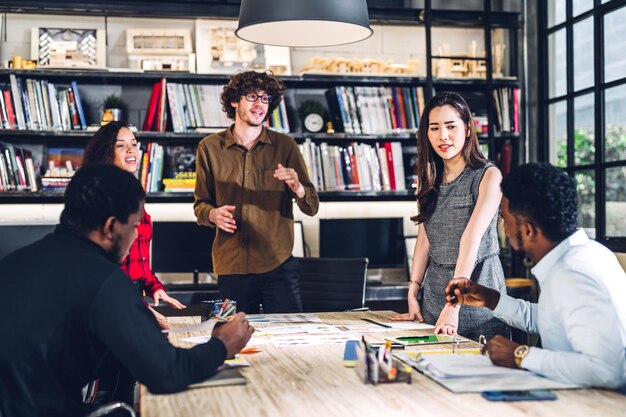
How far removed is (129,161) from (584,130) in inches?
120

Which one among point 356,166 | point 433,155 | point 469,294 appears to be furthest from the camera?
point 356,166

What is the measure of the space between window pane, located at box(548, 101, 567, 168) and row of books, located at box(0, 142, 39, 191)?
3281 millimetres

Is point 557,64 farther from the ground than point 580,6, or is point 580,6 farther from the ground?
point 580,6

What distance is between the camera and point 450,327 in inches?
88.4

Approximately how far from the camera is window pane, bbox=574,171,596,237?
4.57 metres

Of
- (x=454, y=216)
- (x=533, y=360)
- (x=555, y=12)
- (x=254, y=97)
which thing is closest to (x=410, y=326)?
(x=454, y=216)

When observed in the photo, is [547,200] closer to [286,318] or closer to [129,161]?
[286,318]

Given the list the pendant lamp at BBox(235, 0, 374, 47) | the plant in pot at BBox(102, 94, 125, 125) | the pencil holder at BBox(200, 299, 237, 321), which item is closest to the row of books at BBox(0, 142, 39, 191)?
the plant in pot at BBox(102, 94, 125, 125)

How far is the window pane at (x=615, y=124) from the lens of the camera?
4.32 meters

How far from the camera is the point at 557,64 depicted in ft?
16.5

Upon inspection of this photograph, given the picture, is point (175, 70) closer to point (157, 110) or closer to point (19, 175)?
point (157, 110)

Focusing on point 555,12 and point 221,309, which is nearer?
point 221,309

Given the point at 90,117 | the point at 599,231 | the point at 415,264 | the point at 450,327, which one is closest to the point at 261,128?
the point at 415,264

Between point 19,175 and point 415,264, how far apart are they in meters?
2.76
